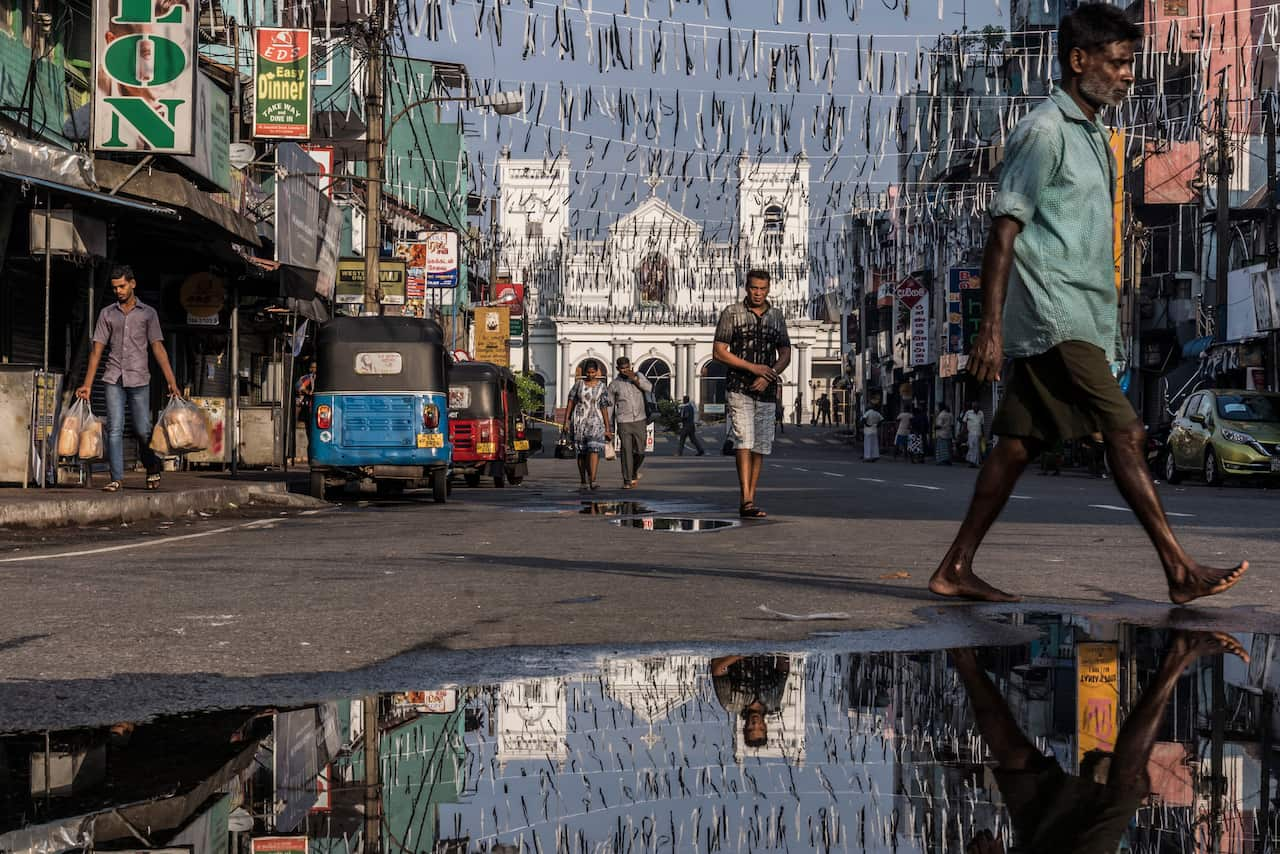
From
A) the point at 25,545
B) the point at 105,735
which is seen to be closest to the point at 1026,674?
the point at 105,735

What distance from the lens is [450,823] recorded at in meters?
3.31

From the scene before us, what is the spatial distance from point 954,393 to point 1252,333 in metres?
32.3

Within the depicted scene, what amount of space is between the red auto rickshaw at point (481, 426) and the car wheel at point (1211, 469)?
11.3m

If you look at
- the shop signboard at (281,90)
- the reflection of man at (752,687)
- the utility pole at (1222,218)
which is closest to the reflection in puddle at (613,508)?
the reflection of man at (752,687)

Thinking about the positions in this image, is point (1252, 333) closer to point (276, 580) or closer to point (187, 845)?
point (276, 580)

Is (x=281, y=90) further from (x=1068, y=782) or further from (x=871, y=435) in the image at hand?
(x=1068, y=782)

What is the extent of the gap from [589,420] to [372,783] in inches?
767

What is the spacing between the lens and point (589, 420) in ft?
75.8

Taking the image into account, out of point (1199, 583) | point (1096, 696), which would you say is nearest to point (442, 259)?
point (1199, 583)

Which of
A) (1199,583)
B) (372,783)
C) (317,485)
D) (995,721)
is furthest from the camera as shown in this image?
(317,485)

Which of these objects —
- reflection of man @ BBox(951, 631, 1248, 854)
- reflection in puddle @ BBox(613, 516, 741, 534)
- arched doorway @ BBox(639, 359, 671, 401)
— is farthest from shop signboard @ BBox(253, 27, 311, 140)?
arched doorway @ BBox(639, 359, 671, 401)

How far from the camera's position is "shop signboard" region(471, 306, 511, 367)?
6334 centimetres

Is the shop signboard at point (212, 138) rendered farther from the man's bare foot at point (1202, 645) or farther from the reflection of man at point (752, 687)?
the man's bare foot at point (1202, 645)

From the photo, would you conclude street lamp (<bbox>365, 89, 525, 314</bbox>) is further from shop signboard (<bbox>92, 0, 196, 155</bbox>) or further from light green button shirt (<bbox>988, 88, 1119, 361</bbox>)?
light green button shirt (<bbox>988, 88, 1119, 361</bbox>)
